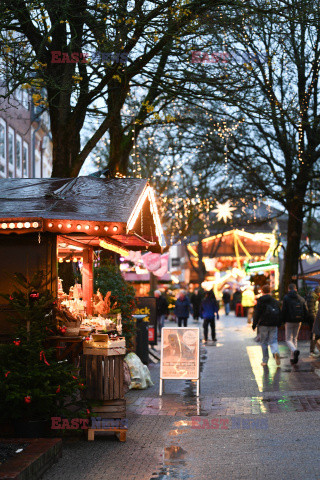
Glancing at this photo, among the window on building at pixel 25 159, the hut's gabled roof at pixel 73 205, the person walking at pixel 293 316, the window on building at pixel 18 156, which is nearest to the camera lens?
the hut's gabled roof at pixel 73 205

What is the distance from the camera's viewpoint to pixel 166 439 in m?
9.35

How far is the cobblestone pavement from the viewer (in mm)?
7727

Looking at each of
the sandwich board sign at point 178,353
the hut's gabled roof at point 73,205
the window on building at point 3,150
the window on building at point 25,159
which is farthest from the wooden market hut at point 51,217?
the window on building at point 25,159

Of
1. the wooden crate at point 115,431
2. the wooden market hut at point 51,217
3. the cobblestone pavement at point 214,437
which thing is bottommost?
the cobblestone pavement at point 214,437

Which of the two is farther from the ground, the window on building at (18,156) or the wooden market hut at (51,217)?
the window on building at (18,156)

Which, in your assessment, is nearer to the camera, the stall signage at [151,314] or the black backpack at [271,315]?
the black backpack at [271,315]

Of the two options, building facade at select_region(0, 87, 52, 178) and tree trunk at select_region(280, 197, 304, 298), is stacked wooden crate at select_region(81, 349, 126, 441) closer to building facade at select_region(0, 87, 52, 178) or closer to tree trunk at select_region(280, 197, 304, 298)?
tree trunk at select_region(280, 197, 304, 298)

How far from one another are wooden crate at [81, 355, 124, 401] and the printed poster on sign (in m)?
3.45

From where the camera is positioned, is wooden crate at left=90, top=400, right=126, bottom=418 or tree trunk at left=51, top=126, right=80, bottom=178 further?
tree trunk at left=51, top=126, right=80, bottom=178

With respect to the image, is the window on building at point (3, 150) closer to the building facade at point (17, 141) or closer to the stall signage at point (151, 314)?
the building facade at point (17, 141)

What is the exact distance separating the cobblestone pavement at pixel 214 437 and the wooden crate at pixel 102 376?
0.51 metres

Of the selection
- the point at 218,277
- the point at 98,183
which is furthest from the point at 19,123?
the point at 98,183

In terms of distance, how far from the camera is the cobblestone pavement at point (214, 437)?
25.3 ft

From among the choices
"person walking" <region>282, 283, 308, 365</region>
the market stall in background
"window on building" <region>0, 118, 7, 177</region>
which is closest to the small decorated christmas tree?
"person walking" <region>282, 283, 308, 365</region>
